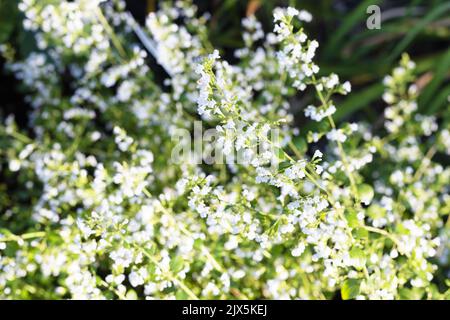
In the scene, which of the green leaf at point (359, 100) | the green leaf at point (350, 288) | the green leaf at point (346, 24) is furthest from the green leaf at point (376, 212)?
the green leaf at point (346, 24)

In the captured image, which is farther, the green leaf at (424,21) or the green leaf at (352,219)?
the green leaf at (424,21)

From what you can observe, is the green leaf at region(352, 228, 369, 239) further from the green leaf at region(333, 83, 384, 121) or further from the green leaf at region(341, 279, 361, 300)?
the green leaf at region(333, 83, 384, 121)

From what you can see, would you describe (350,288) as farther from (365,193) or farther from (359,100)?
(359,100)

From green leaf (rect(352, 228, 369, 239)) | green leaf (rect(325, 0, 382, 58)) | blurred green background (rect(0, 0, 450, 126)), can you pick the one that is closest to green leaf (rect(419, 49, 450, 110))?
blurred green background (rect(0, 0, 450, 126))

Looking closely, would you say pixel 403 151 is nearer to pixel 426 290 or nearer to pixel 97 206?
pixel 426 290

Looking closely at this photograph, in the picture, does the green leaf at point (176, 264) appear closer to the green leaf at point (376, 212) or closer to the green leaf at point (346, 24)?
the green leaf at point (376, 212)

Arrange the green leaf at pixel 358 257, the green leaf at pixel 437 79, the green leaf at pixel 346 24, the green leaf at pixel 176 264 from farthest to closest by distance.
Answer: the green leaf at pixel 346 24 → the green leaf at pixel 437 79 → the green leaf at pixel 176 264 → the green leaf at pixel 358 257
